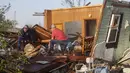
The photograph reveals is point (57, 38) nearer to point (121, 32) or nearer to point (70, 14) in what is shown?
point (121, 32)

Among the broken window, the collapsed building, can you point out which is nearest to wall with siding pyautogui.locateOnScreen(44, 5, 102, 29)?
the collapsed building

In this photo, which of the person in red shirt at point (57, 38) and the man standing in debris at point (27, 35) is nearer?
the person in red shirt at point (57, 38)

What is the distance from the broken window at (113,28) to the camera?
13.8 m

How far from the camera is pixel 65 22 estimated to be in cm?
1700

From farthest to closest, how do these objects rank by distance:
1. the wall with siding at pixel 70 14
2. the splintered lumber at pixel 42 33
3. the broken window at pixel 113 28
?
the wall with siding at pixel 70 14, the splintered lumber at pixel 42 33, the broken window at pixel 113 28

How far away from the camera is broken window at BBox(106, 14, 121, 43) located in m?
13.8

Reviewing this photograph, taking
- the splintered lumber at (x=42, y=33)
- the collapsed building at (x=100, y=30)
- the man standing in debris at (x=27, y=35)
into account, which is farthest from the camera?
the splintered lumber at (x=42, y=33)

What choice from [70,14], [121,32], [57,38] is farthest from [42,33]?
[121,32]

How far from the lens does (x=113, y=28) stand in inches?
552

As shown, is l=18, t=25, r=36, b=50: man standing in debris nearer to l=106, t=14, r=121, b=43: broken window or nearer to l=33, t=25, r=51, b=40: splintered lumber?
l=33, t=25, r=51, b=40: splintered lumber

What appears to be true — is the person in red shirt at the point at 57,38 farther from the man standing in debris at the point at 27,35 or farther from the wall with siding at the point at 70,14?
the wall with siding at the point at 70,14

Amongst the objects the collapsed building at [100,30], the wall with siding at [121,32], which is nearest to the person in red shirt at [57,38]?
the collapsed building at [100,30]

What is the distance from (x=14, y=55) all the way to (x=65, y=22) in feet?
28.4

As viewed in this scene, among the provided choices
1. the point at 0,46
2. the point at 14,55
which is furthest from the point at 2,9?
the point at 14,55
